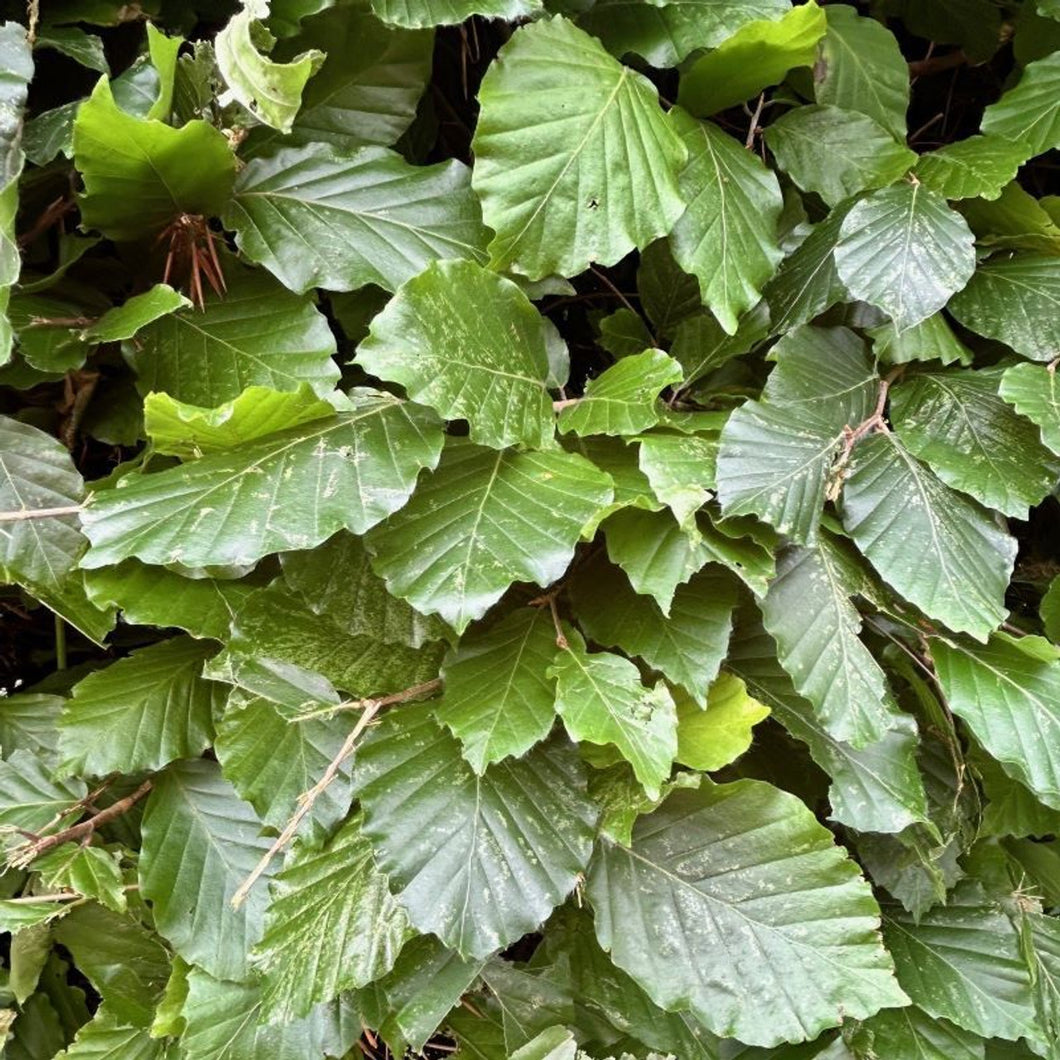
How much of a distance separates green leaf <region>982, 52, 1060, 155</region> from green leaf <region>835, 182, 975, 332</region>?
0.15 m

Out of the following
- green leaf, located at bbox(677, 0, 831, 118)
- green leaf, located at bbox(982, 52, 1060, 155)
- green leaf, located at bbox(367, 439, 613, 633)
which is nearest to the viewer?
green leaf, located at bbox(367, 439, 613, 633)

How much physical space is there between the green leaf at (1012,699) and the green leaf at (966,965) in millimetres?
175

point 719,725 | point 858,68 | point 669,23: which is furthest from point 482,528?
point 858,68

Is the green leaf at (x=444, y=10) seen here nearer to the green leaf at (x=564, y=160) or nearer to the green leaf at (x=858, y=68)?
the green leaf at (x=564, y=160)

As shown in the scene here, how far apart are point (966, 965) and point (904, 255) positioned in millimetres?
548

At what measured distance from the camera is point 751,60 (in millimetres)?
648

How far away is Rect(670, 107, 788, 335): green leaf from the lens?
0.63 meters

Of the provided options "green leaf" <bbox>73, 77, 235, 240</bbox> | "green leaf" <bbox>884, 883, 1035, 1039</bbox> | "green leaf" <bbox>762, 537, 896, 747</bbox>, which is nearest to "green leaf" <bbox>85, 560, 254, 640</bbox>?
"green leaf" <bbox>73, 77, 235, 240</bbox>

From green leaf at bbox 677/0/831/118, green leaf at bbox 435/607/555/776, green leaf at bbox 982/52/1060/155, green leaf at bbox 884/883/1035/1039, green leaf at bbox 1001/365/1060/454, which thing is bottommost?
green leaf at bbox 884/883/1035/1039

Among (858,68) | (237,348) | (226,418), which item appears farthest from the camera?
(858,68)

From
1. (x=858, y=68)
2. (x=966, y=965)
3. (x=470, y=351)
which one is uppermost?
(x=858, y=68)

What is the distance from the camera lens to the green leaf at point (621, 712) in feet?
1.72

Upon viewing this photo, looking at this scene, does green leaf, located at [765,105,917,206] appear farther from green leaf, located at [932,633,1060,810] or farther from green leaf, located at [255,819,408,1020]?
green leaf, located at [255,819,408,1020]

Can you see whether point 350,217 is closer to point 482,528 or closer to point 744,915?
point 482,528
